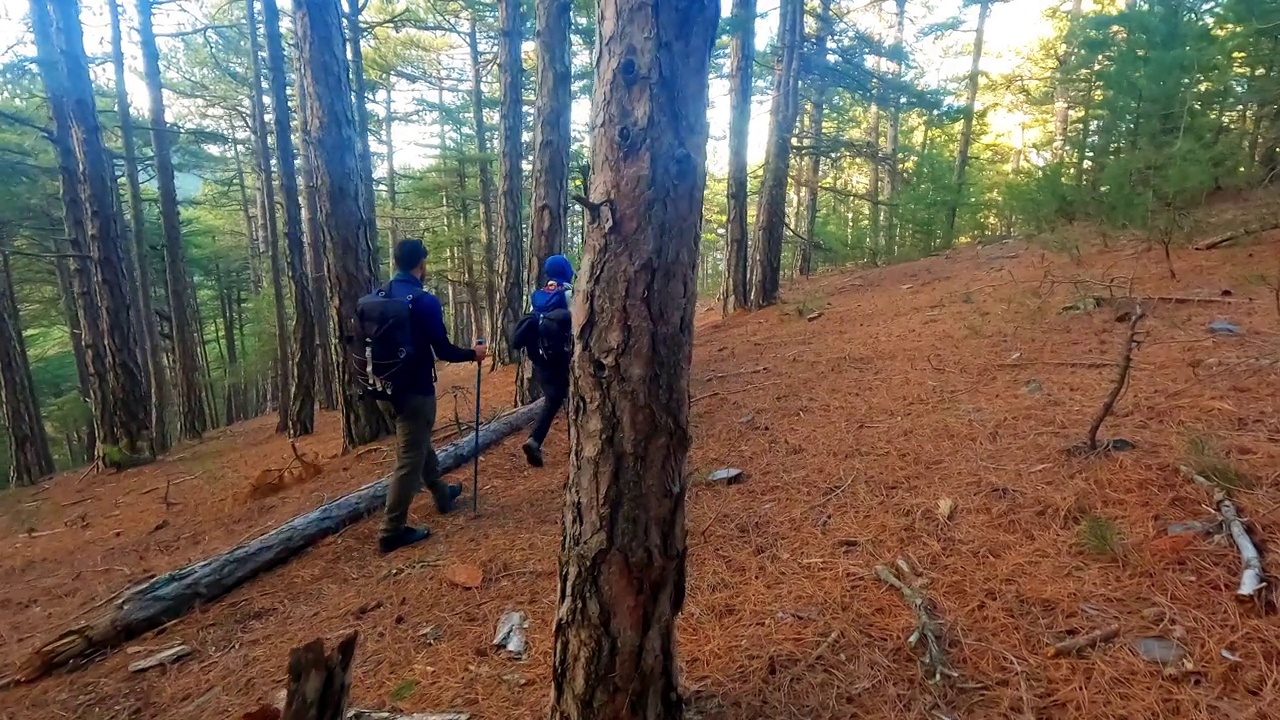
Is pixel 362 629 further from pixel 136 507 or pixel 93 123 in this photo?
pixel 93 123

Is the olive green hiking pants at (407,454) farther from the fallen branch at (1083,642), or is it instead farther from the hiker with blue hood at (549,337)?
the fallen branch at (1083,642)

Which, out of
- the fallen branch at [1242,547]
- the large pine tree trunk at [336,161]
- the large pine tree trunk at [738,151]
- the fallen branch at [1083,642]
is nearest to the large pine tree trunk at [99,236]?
the large pine tree trunk at [336,161]

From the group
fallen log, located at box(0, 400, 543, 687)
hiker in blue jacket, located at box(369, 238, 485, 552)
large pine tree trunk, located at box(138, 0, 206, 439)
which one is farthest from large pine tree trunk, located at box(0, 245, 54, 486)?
hiker in blue jacket, located at box(369, 238, 485, 552)

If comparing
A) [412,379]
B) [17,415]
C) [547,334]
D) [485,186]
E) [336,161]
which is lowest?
[17,415]

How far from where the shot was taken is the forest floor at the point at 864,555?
8.46ft

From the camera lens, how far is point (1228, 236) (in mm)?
8102

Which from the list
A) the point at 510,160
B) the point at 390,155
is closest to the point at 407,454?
the point at 510,160

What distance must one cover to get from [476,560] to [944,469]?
3152 mm

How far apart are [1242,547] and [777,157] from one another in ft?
31.5

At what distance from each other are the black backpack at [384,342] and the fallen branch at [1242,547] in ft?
14.9

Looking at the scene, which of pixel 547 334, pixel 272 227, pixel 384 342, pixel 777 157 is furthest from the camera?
pixel 272 227

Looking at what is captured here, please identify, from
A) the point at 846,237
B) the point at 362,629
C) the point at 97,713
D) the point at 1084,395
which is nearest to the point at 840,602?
the point at 362,629

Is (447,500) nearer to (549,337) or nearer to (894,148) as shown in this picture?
(549,337)

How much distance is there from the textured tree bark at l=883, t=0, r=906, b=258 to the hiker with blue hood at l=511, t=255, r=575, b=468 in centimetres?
872
